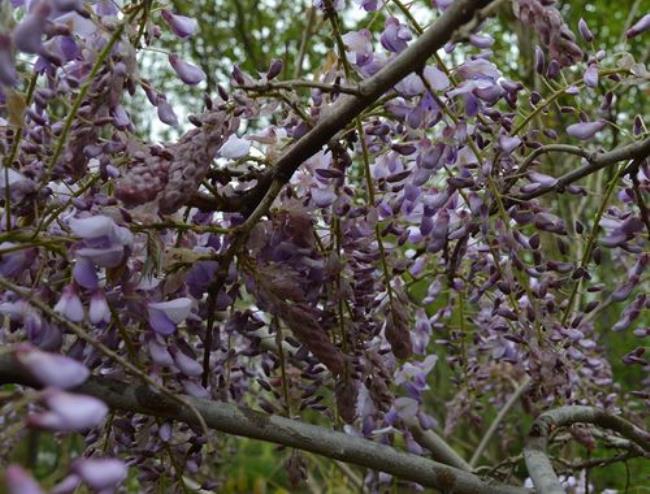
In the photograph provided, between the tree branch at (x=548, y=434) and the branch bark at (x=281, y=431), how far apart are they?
0.17 ft

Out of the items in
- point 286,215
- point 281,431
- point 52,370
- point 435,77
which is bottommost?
point 281,431

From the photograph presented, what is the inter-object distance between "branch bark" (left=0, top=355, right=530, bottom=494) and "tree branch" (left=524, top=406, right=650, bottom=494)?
0.17 feet

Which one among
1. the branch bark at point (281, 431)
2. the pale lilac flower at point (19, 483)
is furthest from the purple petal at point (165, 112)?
the pale lilac flower at point (19, 483)

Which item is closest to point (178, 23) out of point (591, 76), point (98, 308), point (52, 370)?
point (98, 308)

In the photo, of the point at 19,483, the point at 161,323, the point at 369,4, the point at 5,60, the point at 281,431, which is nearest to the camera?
the point at 19,483

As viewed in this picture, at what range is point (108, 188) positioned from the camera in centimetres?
113

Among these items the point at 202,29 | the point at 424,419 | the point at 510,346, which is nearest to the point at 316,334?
the point at 424,419

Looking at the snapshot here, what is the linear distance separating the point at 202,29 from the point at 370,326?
13.2 ft

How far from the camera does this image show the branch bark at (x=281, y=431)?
98 centimetres

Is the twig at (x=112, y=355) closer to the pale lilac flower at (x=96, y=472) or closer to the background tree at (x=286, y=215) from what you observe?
the background tree at (x=286, y=215)

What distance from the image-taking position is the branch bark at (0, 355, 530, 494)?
3.20 feet

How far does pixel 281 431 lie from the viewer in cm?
107

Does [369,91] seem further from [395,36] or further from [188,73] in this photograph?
[188,73]

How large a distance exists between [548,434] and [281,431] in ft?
1.48
